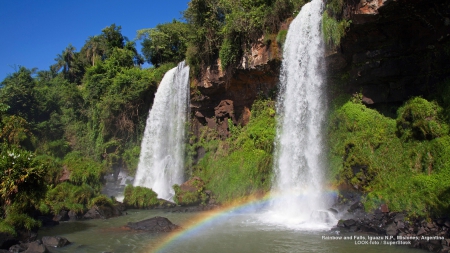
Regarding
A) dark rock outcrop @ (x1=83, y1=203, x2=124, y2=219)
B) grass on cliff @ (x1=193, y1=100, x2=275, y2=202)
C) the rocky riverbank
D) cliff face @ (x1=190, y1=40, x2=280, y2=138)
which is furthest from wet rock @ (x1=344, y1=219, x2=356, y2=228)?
dark rock outcrop @ (x1=83, y1=203, x2=124, y2=219)

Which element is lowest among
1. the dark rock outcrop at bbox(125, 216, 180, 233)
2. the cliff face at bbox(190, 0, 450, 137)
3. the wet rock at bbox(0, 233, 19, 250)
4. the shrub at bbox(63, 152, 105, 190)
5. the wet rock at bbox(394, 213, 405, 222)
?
the wet rock at bbox(0, 233, 19, 250)

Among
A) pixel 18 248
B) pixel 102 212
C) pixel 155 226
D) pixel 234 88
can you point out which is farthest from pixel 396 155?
pixel 18 248

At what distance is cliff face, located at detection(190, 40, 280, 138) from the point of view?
18.1m

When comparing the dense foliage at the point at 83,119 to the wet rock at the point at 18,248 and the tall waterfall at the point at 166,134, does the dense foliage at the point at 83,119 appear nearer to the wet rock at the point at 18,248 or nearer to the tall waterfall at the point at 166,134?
the tall waterfall at the point at 166,134

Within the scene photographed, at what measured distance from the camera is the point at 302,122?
1530cm

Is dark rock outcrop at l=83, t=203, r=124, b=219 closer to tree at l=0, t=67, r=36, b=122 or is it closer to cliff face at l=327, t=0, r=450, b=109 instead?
cliff face at l=327, t=0, r=450, b=109

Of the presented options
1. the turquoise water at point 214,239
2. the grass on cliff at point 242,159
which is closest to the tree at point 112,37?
the grass on cliff at point 242,159

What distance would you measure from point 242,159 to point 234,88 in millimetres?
4845

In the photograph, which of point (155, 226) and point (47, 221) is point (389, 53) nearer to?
point (155, 226)

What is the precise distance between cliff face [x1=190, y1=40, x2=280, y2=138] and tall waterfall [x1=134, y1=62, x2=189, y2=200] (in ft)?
3.34

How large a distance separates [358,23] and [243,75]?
775cm

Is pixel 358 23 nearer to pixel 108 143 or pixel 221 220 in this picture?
pixel 221 220

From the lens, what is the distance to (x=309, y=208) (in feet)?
43.7

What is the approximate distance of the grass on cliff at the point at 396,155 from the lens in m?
10.5
